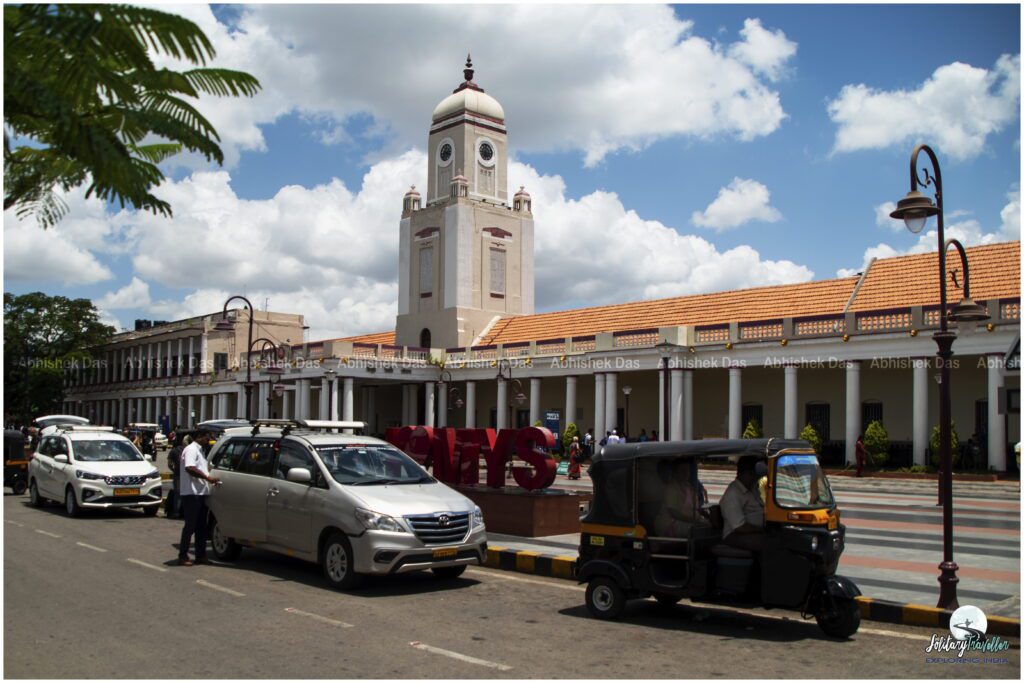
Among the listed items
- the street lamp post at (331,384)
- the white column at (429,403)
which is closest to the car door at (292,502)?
the street lamp post at (331,384)

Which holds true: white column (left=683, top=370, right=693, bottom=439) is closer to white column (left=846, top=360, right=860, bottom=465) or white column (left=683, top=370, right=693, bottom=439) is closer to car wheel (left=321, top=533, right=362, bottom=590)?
white column (left=846, top=360, right=860, bottom=465)

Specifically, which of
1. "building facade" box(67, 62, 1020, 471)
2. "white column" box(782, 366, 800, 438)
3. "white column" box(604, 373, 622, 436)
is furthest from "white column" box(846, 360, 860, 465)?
"white column" box(604, 373, 622, 436)

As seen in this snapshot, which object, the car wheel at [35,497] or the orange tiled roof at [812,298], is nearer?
the car wheel at [35,497]

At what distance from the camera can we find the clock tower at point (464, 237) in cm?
5856

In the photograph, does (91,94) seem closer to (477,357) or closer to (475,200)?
(477,357)

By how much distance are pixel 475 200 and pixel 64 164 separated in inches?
2134

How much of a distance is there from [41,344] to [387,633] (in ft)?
278

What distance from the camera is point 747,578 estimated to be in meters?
8.80

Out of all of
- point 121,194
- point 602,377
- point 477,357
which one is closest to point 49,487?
point 121,194

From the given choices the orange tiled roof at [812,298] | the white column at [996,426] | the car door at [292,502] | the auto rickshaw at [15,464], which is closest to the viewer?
the car door at [292,502]

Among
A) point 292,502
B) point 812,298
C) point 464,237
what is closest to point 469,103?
point 464,237

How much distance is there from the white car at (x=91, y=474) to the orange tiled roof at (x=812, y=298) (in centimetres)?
2745

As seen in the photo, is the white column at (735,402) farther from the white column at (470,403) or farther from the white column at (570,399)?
the white column at (470,403)

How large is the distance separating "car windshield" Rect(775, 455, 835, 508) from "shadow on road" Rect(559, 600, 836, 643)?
127 centimetres
